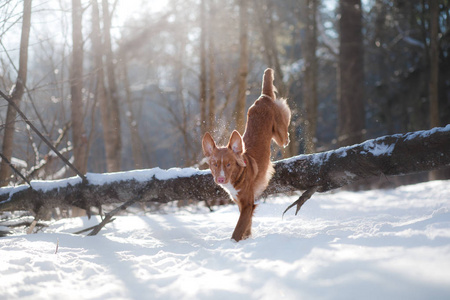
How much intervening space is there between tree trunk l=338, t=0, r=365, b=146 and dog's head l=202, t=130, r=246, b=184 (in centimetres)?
741

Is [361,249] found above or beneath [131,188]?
beneath

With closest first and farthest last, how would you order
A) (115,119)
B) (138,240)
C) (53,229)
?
(138,240)
(53,229)
(115,119)

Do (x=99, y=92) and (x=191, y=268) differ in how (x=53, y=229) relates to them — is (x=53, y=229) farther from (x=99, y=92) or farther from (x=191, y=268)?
(x=99, y=92)

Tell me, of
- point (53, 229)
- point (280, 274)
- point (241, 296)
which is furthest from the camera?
point (53, 229)

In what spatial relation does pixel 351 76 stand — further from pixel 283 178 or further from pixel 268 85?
pixel 283 178

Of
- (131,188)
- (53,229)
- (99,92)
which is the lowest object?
(53,229)

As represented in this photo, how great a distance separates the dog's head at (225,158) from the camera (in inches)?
165

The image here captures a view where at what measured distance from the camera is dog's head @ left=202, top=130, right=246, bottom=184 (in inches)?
165

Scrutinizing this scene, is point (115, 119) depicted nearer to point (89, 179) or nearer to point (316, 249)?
point (89, 179)

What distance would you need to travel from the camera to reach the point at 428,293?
2.01 metres

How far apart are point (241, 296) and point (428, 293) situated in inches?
43.2

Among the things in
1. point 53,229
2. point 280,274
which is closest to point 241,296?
point 280,274

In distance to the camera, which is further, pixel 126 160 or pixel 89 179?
pixel 126 160

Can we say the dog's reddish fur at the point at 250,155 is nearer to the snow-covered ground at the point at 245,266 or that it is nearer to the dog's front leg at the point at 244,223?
the dog's front leg at the point at 244,223
